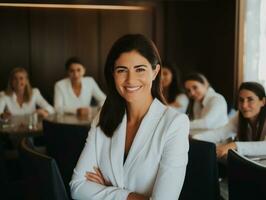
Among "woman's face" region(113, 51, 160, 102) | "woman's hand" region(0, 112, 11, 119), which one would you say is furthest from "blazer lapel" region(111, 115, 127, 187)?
"woman's hand" region(0, 112, 11, 119)

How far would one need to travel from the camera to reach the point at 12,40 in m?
5.77

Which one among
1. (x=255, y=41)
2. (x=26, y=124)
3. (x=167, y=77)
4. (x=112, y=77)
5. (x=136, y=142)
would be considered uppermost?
(x=255, y=41)

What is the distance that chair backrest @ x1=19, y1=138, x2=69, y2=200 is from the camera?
4.87ft

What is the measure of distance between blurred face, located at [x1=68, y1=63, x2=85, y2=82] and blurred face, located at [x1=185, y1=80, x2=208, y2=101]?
1.30 meters

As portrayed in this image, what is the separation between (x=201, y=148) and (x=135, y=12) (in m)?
4.42

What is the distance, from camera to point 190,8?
6059 millimetres

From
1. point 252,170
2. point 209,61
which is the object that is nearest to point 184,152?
point 252,170

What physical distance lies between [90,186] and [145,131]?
313 mm

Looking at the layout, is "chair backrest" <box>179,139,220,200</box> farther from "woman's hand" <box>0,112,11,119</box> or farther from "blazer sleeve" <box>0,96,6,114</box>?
"blazer sleeve" <box>0,96,6,114</box>

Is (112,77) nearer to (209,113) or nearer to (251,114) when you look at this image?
(251,114)

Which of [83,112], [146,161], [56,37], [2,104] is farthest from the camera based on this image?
[56,37]

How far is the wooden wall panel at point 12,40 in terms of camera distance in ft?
18.8

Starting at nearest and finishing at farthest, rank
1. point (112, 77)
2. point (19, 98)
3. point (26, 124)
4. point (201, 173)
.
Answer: point (112, 77) → point (201, 173) → point (26, 124) → point (19, 98)

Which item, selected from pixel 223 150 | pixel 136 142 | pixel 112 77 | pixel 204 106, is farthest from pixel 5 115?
pixel 136 142
